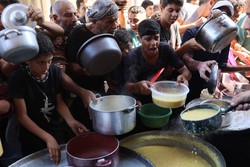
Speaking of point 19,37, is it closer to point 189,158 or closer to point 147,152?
point 147,152

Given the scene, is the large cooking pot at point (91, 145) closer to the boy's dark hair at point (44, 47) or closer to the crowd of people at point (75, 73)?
the crowd of people at point (75, 73)

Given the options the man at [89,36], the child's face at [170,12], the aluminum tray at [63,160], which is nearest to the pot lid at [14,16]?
the man at [89,36]

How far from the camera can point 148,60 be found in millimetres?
2346

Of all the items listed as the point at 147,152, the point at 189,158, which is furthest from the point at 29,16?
the point at 189,158

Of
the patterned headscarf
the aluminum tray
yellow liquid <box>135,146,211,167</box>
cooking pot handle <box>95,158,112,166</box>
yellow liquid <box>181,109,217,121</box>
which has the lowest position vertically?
yellow liquid <box>135,146,211,167</box>

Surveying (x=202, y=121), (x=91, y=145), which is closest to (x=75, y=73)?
(x=91, y=145)

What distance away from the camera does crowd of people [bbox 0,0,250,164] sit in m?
1.89

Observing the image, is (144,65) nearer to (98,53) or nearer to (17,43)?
(98,53)

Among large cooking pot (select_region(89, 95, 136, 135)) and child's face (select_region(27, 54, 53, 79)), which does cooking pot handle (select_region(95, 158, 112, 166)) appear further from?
child's face (select_region(27, 54, 53, 79))

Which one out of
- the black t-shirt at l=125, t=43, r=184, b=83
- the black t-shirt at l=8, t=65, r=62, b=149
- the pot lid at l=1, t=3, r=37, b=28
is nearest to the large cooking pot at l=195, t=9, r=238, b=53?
the black t-shirt at l=125, t=43, r=184, b=83

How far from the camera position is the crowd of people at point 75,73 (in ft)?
6.19

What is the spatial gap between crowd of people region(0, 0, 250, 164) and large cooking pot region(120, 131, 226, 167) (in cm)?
34

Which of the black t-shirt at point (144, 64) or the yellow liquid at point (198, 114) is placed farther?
the black t-shirt at point (144, 64)

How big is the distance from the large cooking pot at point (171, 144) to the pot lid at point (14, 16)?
1.19 m
